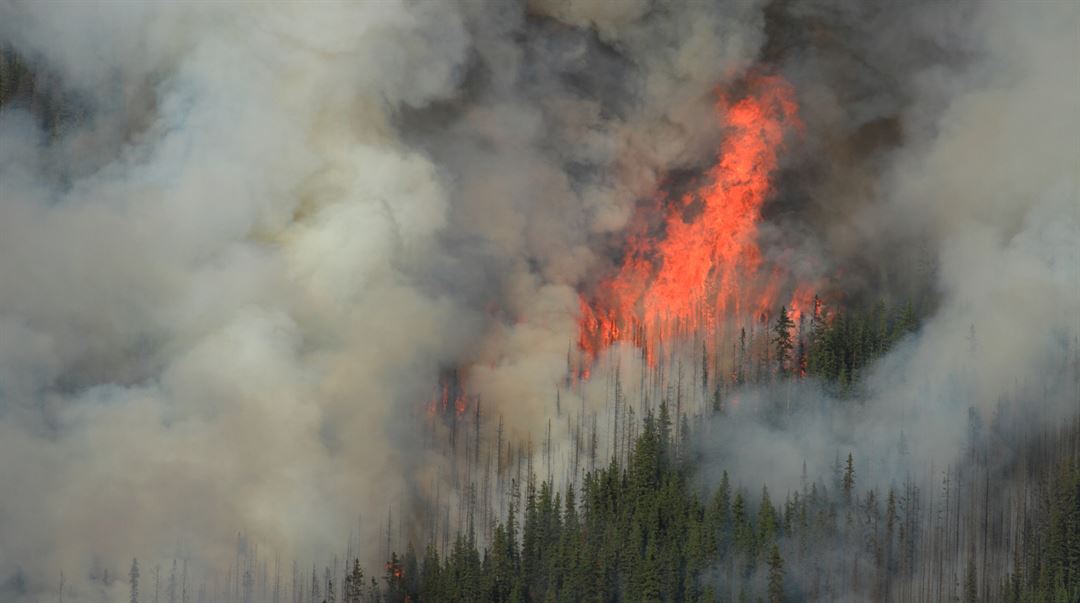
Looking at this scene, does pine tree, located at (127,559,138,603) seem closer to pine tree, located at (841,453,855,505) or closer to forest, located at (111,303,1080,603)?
forest, located at (111,303,1080,603)

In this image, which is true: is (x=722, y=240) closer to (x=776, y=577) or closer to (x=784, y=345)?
(x=784, y=345)

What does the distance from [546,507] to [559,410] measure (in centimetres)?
779

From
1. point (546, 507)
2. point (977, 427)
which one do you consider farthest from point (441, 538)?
point (977, 427)

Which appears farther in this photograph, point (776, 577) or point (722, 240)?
point (722, 240)

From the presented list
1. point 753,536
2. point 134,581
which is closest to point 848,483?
point 753,536

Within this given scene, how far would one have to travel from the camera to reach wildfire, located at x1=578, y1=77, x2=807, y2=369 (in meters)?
187

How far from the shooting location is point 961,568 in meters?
173

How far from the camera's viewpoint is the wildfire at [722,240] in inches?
7357

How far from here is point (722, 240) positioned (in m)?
188

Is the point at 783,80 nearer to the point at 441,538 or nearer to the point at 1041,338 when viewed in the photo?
the point at 1041,338

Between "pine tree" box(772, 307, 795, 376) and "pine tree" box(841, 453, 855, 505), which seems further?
"pine tree" box(772, 307, 795, 376)

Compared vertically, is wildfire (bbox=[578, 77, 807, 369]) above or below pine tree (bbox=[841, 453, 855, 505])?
above

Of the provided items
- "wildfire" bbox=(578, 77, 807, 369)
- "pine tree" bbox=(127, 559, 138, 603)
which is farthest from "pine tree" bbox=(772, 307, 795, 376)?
"pine tree" bbox=(127, 559, 138, 603)

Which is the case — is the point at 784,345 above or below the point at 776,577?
above
